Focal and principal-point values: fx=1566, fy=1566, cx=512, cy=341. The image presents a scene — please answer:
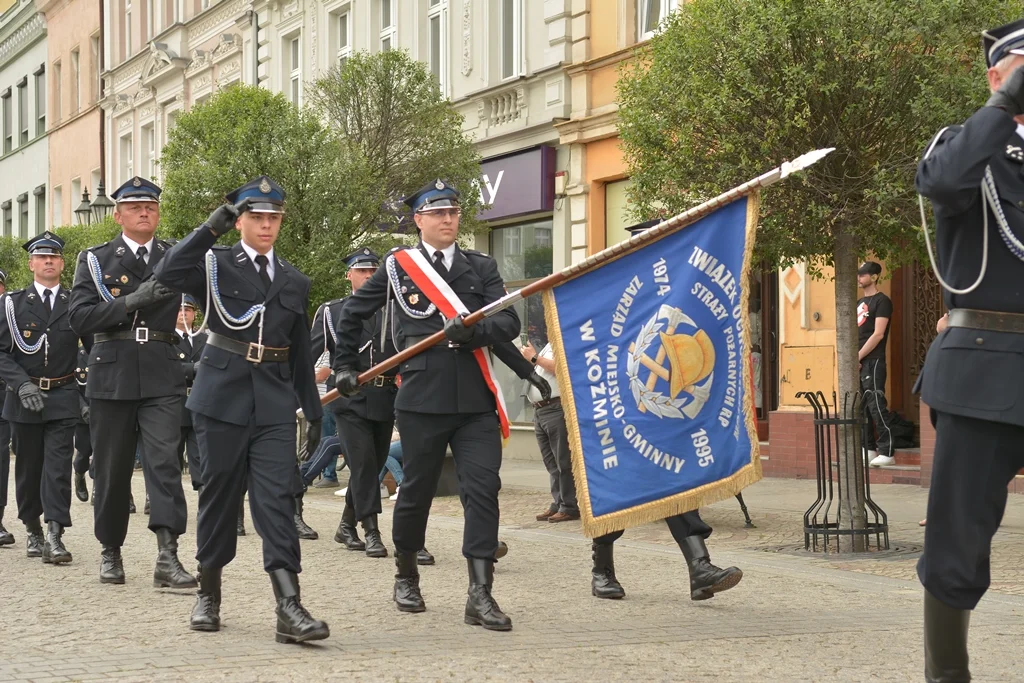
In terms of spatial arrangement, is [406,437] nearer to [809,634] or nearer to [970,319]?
[809,634]

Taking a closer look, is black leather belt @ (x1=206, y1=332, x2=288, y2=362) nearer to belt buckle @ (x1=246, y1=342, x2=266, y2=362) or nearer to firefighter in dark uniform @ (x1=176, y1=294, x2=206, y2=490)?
belt buckle @ (x1=246, y1=342, x2=266, y2=362)

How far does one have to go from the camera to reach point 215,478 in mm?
6980

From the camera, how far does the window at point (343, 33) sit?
27.0m

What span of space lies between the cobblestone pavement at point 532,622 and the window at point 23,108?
41.7 metres

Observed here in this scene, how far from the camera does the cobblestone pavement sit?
6020 millimetres

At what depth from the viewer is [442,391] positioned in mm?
7320

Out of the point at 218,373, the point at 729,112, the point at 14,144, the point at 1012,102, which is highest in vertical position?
the point at 14,144

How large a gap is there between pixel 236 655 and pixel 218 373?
1331 millimetres

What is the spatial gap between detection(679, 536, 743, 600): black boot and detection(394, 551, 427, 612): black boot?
51.8 inches

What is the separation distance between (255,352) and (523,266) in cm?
1520

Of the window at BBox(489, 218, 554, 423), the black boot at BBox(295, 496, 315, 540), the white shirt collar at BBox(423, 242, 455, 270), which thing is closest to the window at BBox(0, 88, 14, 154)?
the window at BBox(489, 218, 554, 423)

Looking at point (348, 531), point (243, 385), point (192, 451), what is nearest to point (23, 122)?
point (192, 451)

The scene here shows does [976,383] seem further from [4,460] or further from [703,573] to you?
[4,460]

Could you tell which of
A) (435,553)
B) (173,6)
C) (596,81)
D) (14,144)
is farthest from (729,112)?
(14,144)
